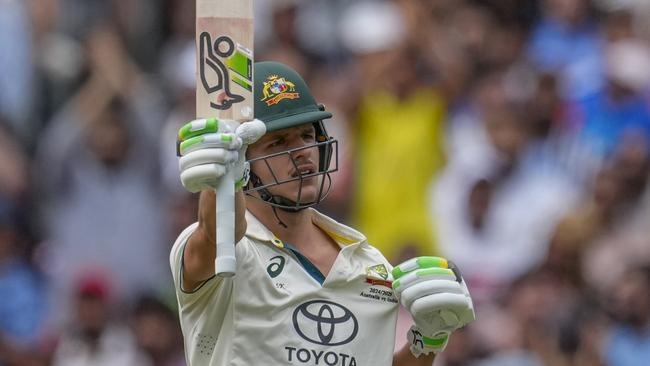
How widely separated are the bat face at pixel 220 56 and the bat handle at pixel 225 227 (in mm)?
264

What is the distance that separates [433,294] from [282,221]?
623mm

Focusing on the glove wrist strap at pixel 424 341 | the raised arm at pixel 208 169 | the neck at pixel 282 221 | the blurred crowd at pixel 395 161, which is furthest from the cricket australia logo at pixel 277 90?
the blurred crowd at pixel 395 161

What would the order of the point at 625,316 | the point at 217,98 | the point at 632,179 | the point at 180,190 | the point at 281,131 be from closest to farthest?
the point at 217,98 → the point at 281,131 → the point at 625,316 → the point at 632,179 → the point at 180,190

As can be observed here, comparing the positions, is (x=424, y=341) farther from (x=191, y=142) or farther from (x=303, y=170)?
(x=191, y=142)

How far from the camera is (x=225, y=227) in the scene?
531 cm

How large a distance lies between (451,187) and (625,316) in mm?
1564

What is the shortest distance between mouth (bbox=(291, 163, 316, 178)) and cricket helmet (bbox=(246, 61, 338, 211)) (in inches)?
0.6

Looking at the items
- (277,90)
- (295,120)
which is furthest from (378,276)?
(277,90)

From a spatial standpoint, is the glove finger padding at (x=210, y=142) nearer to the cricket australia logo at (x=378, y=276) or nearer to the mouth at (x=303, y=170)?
the mouth at (x=303, y=170)

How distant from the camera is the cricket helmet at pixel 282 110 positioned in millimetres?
5891

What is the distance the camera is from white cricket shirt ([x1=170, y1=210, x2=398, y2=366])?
18.7 feet

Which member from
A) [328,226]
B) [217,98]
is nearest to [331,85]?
[328,226]

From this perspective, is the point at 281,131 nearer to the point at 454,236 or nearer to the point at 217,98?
the point at 217,98

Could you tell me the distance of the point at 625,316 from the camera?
31.0ft
